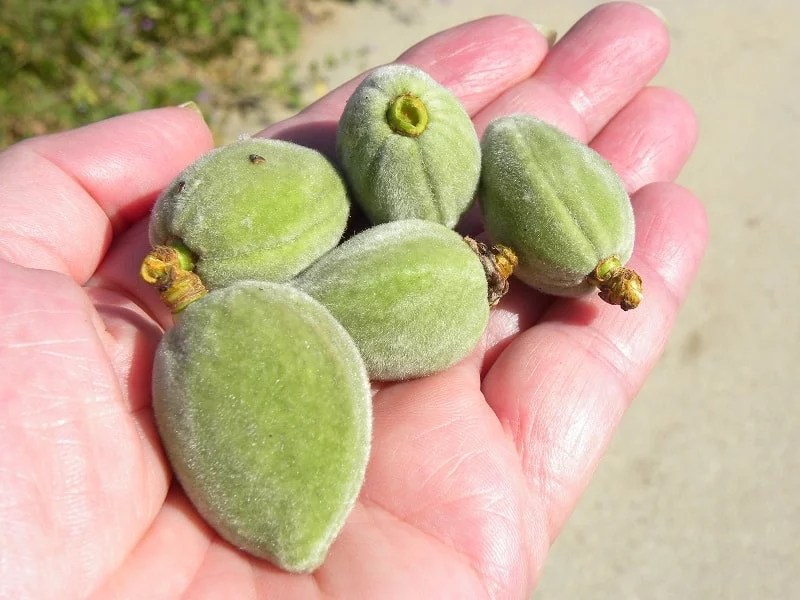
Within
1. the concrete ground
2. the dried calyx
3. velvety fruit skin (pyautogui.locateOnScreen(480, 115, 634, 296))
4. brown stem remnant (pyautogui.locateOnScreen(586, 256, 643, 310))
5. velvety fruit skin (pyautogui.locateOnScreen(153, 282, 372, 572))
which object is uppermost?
the dried calyx

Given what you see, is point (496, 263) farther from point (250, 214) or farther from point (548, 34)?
point (548, 34)

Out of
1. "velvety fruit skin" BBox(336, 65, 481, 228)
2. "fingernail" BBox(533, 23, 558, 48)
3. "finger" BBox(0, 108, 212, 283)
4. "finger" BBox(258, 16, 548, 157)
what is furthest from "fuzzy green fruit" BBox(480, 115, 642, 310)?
"fingernail" BBox(533, 23, 558, 48)

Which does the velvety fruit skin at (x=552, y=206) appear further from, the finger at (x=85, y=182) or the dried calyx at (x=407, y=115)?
the finger at (x=85, y=182)

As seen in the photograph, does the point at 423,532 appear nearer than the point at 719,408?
Yes

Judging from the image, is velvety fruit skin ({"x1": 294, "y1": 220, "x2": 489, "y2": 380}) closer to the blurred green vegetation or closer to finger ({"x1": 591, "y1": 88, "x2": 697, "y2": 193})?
finger ({"x1": 591, "y1": 88, "x2": 697, "y2": 193})

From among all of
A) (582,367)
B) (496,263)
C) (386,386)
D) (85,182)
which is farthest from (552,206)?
(85,182)

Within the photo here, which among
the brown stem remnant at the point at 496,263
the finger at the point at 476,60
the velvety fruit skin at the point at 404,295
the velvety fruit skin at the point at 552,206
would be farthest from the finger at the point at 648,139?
the velvety fruit skin at the point at 404,295

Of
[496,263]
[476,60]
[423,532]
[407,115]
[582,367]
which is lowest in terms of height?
[423,532]
